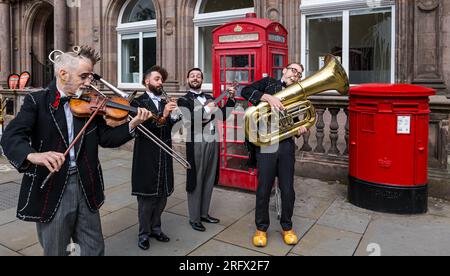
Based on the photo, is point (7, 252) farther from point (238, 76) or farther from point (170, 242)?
point (238, 76)

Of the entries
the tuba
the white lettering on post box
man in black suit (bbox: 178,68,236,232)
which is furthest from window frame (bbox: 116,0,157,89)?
the white lettering on post box

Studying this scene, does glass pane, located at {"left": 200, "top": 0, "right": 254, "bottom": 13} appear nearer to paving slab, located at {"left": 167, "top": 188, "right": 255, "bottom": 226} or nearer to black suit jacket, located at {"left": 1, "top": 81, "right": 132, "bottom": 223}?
paving slab, located at {"left": 167, "top": 188, "right": 255, "bottom": 226}

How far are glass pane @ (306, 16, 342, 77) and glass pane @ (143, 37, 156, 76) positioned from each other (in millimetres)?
4607

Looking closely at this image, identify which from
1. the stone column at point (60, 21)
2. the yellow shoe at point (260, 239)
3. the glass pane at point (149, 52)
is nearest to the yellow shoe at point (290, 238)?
the yellow shoe at point (260, 239)

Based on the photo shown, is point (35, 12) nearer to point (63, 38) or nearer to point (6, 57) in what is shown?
point (6, 57)

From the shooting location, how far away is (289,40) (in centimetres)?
796

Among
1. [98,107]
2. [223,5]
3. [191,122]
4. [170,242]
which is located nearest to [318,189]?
[191,122]

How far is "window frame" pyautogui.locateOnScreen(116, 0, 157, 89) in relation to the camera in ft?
34.9

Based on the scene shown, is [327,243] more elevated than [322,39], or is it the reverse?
[322,39]

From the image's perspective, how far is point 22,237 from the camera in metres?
4.02

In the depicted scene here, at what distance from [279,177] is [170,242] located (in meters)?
1.32

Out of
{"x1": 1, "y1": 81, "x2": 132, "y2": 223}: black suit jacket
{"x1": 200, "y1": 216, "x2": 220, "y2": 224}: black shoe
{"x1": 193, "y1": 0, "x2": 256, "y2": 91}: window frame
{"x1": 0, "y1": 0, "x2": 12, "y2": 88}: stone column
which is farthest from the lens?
{"x1": 0, "y1": 0, "x2": 12, "y2": 88}: stone column

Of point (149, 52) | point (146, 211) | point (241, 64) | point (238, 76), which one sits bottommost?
point (146, 211)

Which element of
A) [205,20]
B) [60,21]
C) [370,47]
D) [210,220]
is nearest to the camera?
[210,220]
